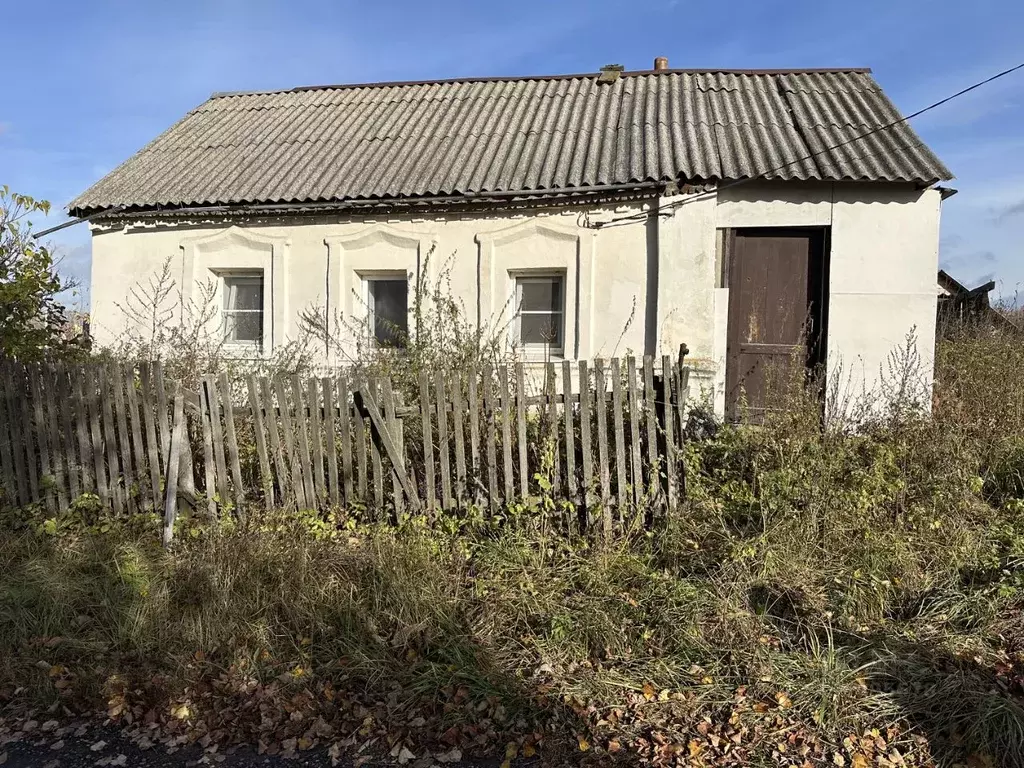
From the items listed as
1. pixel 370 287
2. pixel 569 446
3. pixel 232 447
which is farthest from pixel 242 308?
pixel 569 446

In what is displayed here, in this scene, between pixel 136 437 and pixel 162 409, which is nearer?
pixel 162 409

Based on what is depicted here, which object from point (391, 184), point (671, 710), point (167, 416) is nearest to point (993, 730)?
point (671, 710)

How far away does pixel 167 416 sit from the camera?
4.90 m

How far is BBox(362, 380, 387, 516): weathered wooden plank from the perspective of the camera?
4.60m

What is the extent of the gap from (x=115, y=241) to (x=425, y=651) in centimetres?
813

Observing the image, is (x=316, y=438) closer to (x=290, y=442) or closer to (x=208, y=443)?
(x=290, y=442)

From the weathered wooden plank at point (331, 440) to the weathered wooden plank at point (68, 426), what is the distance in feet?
7.19

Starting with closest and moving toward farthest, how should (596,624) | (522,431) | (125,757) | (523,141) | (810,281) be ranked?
1. (125,757)
2. (596,624)
3. (522,431)
4. (810,281)
5. (523,141)

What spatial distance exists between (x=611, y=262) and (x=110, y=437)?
17.8ft

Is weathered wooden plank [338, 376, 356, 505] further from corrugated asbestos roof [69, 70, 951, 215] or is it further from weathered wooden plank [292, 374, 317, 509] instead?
corrugated asbestos roof [69, 70, 951, 215]

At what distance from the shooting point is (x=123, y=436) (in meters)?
5.04

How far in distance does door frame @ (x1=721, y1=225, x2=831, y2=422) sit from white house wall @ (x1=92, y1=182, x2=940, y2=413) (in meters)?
0.09

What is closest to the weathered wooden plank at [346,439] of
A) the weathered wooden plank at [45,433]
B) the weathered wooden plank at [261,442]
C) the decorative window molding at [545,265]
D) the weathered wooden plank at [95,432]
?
the weathered wooden plank at [261,442]

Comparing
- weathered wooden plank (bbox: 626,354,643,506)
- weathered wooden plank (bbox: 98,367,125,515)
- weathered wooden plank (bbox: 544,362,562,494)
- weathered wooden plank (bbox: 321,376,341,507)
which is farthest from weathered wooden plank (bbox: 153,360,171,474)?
weathered wooden plank (bbox: 626,354,643,506)
